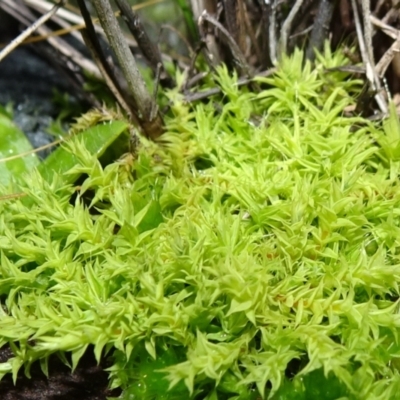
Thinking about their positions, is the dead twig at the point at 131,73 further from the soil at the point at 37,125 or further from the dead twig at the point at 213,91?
the soil at the point at 37,125

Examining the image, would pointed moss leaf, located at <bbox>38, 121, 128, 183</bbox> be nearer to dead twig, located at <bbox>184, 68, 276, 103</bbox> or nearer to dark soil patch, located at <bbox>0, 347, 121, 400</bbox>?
dead twig, located at <bbox>184, 68, 276, 103</bbox>

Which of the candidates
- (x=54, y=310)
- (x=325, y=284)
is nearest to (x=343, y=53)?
(x=325, y=284)

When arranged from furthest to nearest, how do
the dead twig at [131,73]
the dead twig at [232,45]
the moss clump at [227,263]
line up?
the dead twig at [232,45], the dead twig at [131,73], the moss clump at [227,263]

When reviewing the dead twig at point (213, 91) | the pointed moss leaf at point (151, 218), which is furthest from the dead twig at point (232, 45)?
the pointed moss leaf at point (151, 218)

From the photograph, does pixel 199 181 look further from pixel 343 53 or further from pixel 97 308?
pixel 343 53

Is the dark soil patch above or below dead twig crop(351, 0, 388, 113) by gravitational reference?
below

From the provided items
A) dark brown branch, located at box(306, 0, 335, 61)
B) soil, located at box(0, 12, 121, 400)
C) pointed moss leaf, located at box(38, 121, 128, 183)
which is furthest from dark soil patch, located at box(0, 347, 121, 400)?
dark brown branch, located at box(306, 0, 335, 61)

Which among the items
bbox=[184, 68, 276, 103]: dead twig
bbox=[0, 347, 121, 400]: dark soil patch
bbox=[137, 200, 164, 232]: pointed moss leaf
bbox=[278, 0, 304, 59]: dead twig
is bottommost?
bbox=[0, 347, 121, 400]: dark soil patch
